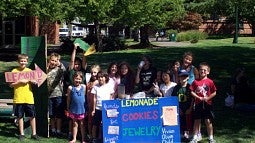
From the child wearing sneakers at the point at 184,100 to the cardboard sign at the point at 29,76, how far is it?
242cm

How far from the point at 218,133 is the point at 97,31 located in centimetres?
2159

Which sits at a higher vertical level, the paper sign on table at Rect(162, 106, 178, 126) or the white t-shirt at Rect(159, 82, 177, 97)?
the white t-shirt at Rect(159, 82, 177, 97)

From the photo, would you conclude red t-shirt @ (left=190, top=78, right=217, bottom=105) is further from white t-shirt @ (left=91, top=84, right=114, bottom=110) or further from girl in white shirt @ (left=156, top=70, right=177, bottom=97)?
white t-shirt @ (left=91, top=84, right=114, bottom=110)

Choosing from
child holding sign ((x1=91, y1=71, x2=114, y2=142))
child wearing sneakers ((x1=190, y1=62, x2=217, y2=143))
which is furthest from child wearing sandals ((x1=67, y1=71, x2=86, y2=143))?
child wearing sneakers ((x1=190, y1=62, x2=217, y2=143))

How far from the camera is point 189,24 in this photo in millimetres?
50219

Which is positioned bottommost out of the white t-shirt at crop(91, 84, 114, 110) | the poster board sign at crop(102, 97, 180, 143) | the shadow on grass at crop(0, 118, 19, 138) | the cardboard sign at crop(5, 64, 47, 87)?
A: the shadow on grass at crop(0, 118, 19, 138)

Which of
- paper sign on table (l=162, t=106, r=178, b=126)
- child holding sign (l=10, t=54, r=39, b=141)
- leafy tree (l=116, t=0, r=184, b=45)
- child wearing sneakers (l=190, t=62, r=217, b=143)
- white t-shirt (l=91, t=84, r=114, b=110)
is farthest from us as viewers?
leafy tree (l=116, t=0, r=184, b=45)

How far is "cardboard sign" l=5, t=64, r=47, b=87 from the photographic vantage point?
8617 mm

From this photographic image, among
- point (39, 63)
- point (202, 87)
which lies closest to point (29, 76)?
point (39, 63)

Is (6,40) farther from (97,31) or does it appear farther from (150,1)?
(150,1)

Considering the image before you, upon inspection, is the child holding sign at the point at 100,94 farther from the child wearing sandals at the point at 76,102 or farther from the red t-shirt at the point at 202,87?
the red t-shirt at the point at 202,87

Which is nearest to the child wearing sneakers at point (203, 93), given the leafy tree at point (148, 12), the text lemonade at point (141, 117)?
the text lemonade at point (141, 117)

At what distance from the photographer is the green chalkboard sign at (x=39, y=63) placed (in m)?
8.89

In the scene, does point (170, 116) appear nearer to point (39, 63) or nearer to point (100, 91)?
point (100, 91)
